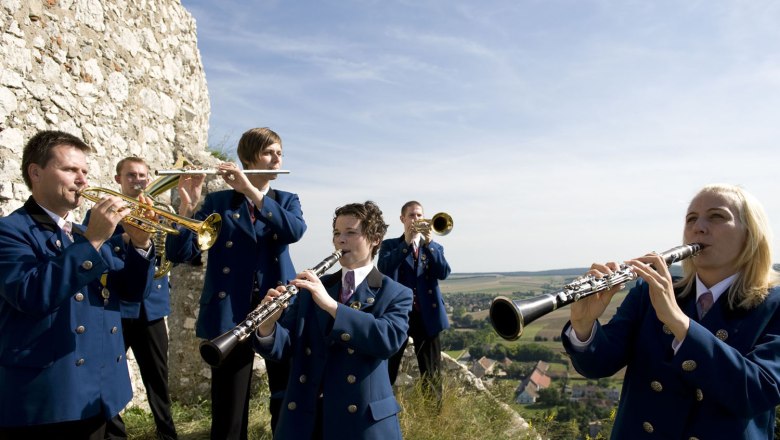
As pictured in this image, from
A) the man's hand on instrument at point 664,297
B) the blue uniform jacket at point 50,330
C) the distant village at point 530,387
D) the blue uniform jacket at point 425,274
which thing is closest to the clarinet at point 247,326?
the blue uniform jacket at point 50,330

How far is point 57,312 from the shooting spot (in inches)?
97.4

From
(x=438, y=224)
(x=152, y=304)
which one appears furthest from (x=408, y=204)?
(x=152, y=304)

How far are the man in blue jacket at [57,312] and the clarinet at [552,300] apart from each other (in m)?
1.75

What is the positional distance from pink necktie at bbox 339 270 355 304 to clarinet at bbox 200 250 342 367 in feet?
0.36

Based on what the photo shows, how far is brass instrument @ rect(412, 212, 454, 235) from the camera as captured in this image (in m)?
5.75

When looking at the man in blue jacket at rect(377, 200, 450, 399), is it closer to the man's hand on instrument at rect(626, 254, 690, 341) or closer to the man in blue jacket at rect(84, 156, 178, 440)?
the man in blue jacket at rect(84, 156, 178, 440)

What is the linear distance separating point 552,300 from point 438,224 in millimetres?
3726

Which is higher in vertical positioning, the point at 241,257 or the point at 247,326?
the point at 241,257

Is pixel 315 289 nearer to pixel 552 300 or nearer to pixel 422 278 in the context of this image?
pixel 552 300

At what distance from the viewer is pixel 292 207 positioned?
12.6 ft

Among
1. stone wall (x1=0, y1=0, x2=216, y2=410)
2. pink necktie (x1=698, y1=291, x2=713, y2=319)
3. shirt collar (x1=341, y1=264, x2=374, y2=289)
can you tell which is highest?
stone wall (x1=0, y1=0, x2=216, y2=410)

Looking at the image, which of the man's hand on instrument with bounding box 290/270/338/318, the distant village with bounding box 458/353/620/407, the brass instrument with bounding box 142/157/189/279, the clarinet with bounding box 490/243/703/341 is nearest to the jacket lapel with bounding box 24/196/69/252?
the brass instrument with bounding box 142/157/189/279

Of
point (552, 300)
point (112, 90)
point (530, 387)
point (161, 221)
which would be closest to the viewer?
point (552, 300)

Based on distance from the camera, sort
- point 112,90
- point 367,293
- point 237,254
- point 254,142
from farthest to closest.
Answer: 1. point 112,90
2. point 254,142
3. point 237,254
4. point 367,293
